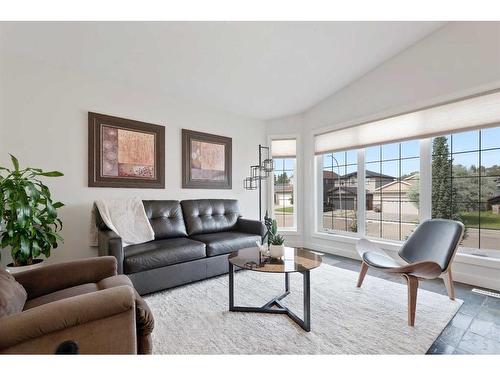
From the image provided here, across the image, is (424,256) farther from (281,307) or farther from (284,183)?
(284,183)

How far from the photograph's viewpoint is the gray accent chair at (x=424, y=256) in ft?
5.96

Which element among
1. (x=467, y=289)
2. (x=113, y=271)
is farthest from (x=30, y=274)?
(x=467, y=289)

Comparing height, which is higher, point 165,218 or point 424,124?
point 424,124

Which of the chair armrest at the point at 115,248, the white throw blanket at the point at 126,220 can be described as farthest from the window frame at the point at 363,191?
the chair armrest at the point at 115,248

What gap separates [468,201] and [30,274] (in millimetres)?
4184

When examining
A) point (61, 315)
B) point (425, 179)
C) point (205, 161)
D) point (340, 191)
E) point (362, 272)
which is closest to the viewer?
point (61, 315)

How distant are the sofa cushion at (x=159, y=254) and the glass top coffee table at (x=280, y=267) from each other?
0.60 metres

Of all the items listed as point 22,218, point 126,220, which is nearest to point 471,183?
point 126,220

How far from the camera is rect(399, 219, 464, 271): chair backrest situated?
203cm

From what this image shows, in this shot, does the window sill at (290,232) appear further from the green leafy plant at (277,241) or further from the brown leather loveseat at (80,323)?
the brown leather loveseat at (80,323)

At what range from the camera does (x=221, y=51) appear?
2.56 m

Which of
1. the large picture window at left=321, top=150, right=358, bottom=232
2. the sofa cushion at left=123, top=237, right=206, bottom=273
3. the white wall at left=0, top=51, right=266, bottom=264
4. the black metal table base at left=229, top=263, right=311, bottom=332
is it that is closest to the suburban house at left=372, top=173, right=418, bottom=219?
the large picture window at left=321, top=150, right=358, bottom=232

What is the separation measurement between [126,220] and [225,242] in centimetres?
116
